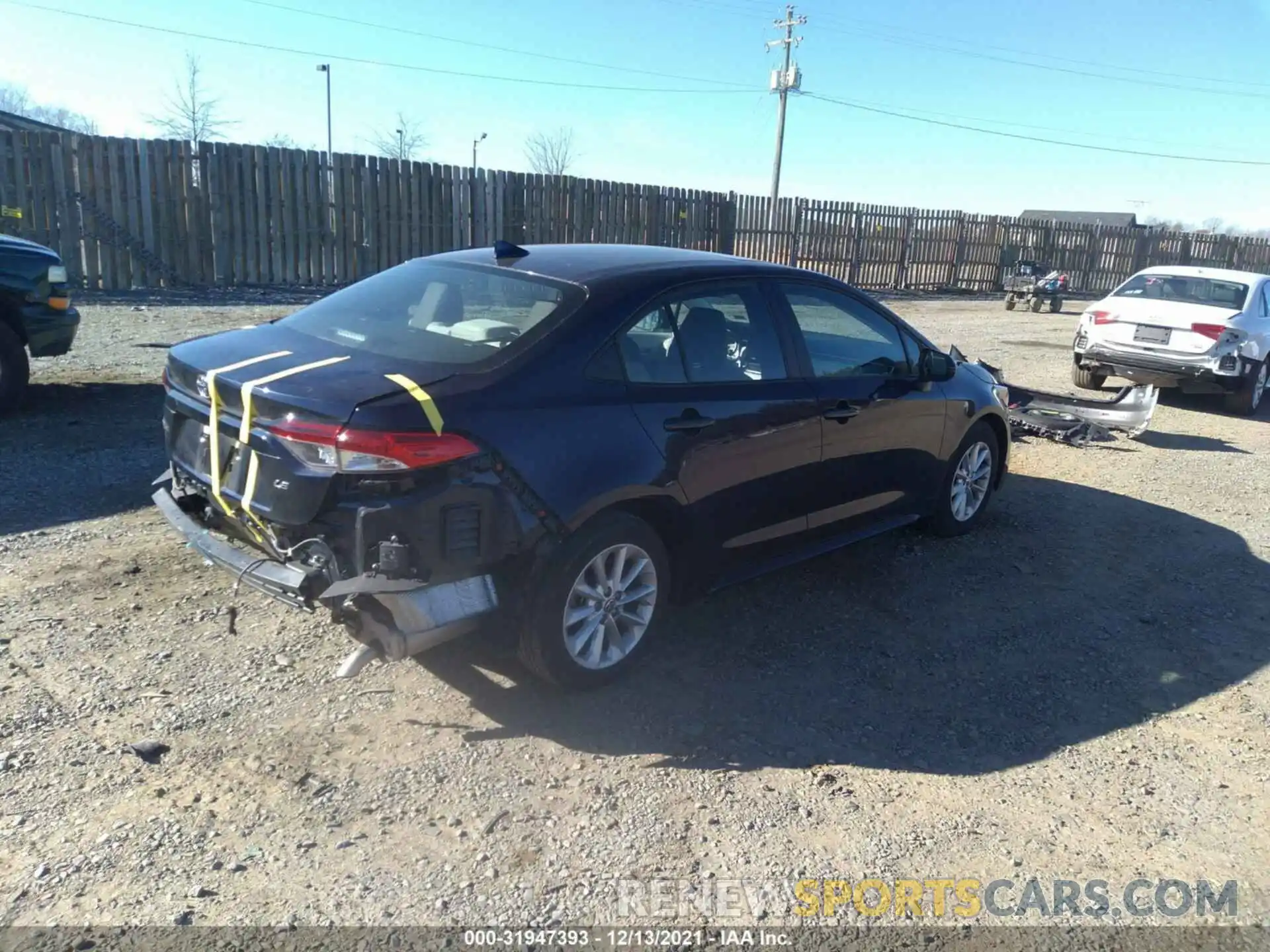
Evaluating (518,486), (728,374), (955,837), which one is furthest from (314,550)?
(955,837)

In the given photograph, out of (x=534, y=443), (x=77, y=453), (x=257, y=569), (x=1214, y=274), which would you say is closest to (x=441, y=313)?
(x=534, y=443)

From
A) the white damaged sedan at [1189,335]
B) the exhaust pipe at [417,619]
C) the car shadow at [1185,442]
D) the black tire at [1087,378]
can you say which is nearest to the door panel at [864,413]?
the exhaust pipe at [417,619]

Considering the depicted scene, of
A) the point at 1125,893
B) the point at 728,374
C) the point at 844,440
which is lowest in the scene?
the point at 1125,893

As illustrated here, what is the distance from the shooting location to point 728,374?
4230 millimetres

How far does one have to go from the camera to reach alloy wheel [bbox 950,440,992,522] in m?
5.87

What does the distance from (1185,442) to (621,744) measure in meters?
8.00

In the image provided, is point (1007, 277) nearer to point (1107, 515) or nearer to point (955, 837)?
point (1107, 515)

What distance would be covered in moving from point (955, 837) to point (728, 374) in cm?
209

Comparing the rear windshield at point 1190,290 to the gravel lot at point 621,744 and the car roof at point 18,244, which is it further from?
the car roof at point 18,244

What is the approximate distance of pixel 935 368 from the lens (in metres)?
5.32

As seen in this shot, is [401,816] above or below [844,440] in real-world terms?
below

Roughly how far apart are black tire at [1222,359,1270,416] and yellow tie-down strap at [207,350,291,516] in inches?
424

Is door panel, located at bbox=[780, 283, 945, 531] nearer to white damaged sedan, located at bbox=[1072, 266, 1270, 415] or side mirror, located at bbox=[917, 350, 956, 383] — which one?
side mirror, located at bbox=[917, 350, 956, 383]

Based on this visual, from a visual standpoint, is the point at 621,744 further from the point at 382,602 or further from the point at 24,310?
the point at 24,310
